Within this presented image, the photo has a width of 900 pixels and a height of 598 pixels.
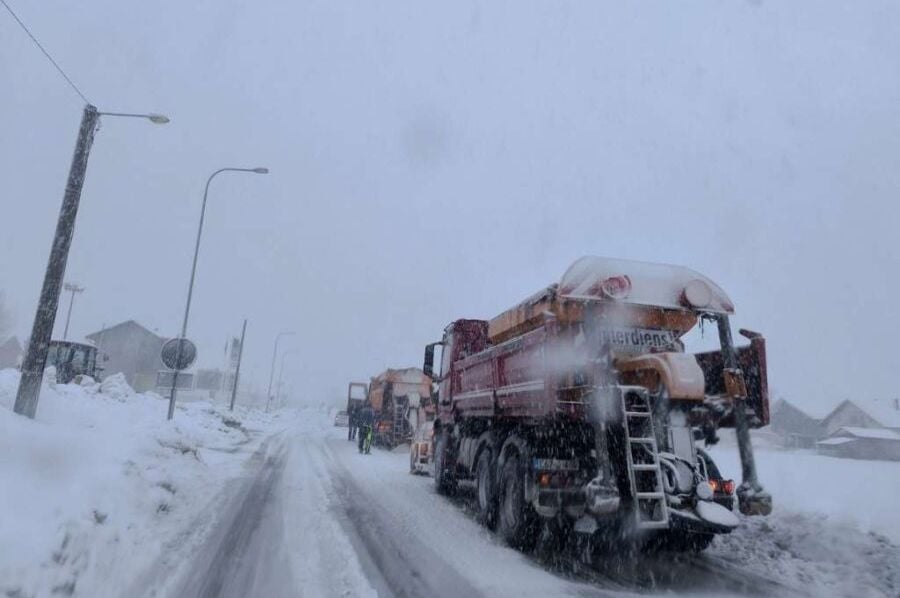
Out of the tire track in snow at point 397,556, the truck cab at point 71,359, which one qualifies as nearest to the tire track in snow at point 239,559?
the tire track in snow at point 397,556

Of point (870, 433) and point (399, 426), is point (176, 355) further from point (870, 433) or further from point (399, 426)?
point (870, 433)

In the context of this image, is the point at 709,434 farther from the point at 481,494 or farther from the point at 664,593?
the point at 481,494

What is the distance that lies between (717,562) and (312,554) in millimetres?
4467

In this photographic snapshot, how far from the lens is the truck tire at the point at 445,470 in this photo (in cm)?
1145

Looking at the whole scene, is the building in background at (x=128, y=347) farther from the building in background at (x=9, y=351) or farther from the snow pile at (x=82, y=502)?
the snow pile at (x=82, y=502)

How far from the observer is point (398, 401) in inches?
957

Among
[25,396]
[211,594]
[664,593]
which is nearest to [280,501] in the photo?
[25,396]

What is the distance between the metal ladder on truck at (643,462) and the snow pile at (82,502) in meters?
4.53

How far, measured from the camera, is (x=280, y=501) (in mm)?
9195

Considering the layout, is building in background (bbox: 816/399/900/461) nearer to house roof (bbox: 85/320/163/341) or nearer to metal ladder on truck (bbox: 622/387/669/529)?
metal ladder on truck (bbox: 622/387/669/529)

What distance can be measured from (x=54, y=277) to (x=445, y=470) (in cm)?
745

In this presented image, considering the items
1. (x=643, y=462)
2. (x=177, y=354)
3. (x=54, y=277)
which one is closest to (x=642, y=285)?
(x=643, y=462)

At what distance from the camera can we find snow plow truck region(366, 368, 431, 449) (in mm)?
23953

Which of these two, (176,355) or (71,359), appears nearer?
(176,355)
